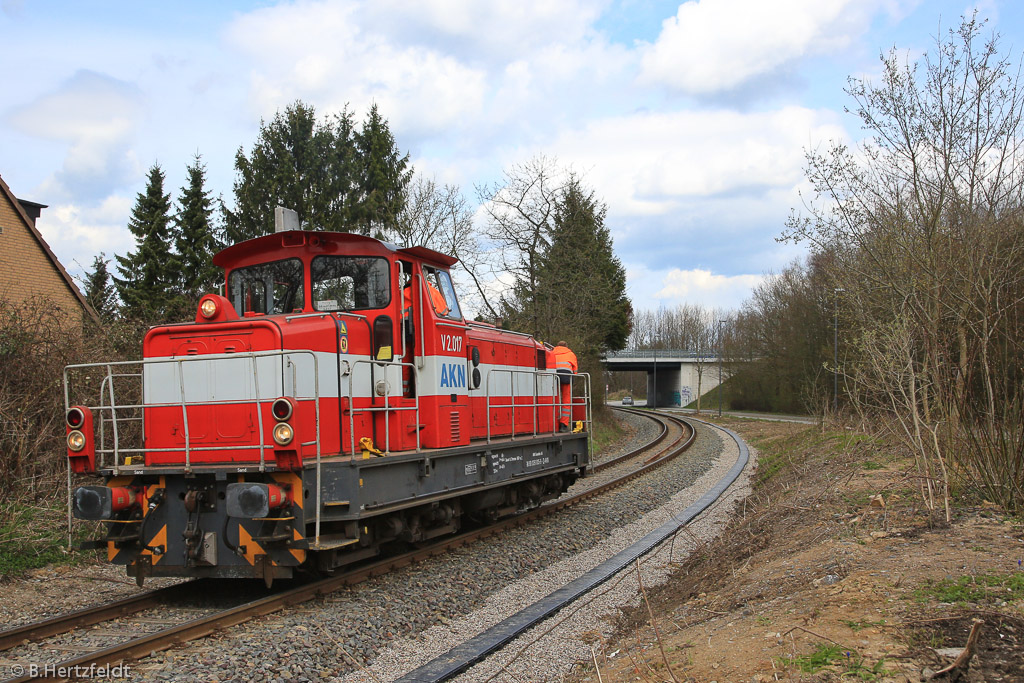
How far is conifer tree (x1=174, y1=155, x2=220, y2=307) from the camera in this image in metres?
24.1

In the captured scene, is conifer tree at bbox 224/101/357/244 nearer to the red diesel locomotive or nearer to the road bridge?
the red diesel locomotive

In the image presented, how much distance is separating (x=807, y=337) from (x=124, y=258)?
34.8m

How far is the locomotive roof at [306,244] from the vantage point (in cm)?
738

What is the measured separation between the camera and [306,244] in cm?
742

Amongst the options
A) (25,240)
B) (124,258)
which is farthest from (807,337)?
(25,240)

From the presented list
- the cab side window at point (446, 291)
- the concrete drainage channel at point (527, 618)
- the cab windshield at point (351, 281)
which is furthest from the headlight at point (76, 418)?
the concrete drainage channel at point (527, 618)

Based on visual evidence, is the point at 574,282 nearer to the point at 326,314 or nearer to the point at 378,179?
the point at 378,179

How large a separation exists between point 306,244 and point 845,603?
18.7ft

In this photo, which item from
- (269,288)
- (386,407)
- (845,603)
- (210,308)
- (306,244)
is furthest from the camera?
(269,288)

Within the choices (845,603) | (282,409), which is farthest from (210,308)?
(845,603)

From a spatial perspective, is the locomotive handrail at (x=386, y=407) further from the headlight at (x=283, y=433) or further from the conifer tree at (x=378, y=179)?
the conifer tree at (x=378, y=179)

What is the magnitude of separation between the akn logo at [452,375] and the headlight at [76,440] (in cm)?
348

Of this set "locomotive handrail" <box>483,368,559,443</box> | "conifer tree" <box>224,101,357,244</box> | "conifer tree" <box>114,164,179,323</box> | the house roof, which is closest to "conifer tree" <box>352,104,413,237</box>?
"conifer tree" <box>224,101,357,244</box>

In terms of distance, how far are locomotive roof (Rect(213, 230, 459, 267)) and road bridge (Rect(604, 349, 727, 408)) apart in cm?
5744
